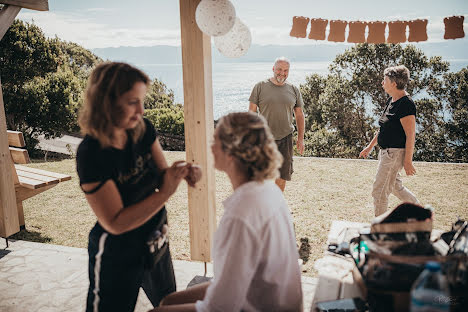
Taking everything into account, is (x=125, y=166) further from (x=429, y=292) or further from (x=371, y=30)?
(x=371, y=30)

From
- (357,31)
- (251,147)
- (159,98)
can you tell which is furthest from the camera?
(159,98)

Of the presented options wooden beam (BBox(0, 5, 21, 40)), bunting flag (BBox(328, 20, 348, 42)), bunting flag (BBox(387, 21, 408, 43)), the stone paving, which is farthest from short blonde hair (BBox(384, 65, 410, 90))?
wooden beam (BBox(0, 5, 21, 40))

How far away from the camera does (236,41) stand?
2684mm

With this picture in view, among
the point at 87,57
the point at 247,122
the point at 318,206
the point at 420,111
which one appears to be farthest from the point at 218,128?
the point at 87,57

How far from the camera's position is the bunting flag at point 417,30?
322 cm

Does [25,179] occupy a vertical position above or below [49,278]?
above

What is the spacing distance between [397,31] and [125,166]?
2999 mm

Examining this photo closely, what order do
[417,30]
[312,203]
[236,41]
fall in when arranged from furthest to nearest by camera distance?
[312,203] → [417,30] → [236,41]

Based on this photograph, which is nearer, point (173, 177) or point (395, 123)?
point (173, 177)

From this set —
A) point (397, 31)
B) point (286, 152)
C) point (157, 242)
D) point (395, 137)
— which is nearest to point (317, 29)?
point (397, 31)

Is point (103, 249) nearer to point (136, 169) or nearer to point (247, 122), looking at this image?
point (136, 169)

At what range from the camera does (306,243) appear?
3.88m

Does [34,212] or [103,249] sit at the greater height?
[103,249]

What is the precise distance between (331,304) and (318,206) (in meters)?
3.70
